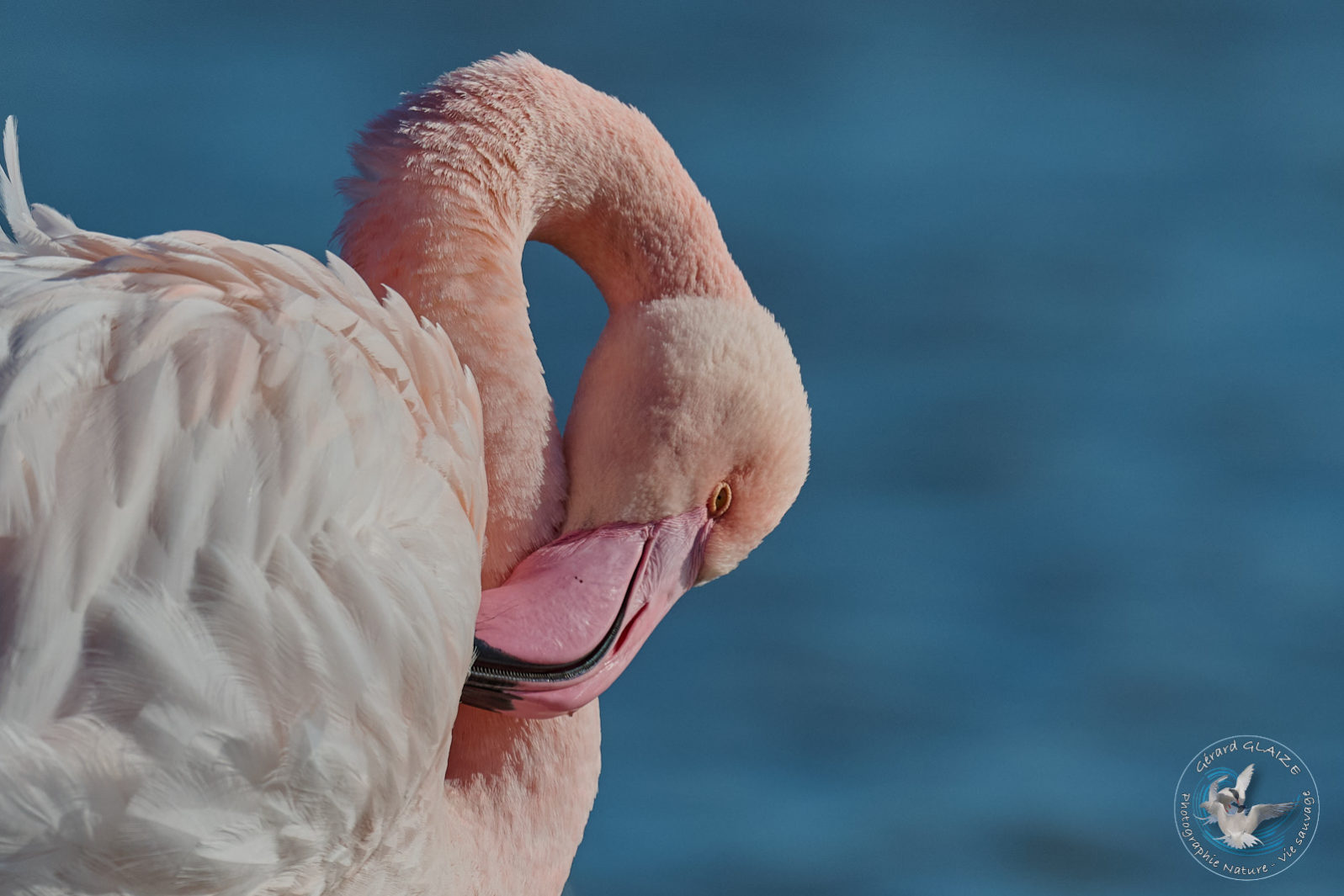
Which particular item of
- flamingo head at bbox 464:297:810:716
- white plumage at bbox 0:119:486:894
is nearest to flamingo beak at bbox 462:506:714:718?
flamingo head at bbox 464:297:810:716

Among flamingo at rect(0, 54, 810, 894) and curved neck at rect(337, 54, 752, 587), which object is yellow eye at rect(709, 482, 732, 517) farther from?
curved neck at rect(337, 54, 752, 587)

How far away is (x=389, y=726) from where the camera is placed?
70.4 inches

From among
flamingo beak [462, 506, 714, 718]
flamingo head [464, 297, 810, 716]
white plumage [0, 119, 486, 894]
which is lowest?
white plumage [0, 119, 486, 894]

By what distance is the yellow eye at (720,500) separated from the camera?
89.6 inches

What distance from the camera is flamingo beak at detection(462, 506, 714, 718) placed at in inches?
78.0

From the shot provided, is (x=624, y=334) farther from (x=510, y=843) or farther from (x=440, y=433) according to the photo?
(x=510, y=843)

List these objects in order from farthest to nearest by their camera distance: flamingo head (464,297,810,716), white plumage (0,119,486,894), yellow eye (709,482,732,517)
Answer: yellow eye (709,482,732,517), flamingo head (464,297,810,716), white plumage (0,119,486,894)

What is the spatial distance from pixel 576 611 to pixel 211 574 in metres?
0.56

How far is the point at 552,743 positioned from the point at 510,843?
16 centimetres

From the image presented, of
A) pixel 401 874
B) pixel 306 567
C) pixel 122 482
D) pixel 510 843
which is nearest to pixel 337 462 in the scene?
pixel 306 567

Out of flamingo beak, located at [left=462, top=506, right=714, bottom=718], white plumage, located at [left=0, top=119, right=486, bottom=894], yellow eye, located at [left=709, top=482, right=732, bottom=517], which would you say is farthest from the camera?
yellow eye, located at [left=709, top=482, right=732, bottom=517]

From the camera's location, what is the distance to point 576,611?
2.06 metres

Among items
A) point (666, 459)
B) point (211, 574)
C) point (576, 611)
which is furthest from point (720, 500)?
point (211, 574)

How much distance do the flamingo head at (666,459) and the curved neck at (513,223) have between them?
2.3 inches
